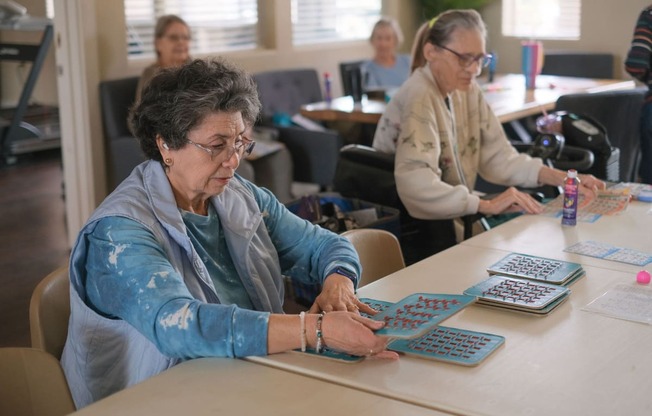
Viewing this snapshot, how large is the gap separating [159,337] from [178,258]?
26 centimetres

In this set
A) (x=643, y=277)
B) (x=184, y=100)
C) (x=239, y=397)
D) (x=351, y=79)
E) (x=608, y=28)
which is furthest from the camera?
(x=608, y=28)

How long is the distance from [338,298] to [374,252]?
480 millimetres

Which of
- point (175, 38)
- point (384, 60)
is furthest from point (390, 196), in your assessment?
point (384, 60)

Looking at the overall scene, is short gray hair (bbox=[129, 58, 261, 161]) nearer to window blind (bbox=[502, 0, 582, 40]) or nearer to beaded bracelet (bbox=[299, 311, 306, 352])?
beaded bracelet (bbox=[299, 311, 306, 352])

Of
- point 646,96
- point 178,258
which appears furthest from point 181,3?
point 178,258

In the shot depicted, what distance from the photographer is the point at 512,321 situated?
79.4 inches

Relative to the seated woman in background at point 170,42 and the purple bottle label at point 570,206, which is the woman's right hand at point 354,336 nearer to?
the purple bottle label at point 570,206

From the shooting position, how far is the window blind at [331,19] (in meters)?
7.08

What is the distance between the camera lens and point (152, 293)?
1821mm

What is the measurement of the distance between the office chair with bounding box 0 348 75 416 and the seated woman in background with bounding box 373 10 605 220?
62.7 inches

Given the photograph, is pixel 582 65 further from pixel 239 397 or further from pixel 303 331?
pixel 239 397

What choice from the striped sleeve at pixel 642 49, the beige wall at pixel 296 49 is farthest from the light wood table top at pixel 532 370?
the beige wall at pixel 296 49

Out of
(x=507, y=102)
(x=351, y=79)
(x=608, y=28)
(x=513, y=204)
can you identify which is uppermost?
(x=608, y=28)

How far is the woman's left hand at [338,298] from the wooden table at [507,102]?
273cm
